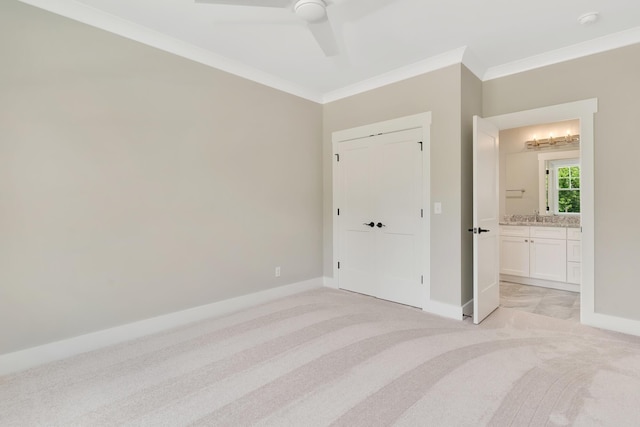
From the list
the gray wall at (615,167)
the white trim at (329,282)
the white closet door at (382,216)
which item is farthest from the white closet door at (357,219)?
the gray wall at (615,167)

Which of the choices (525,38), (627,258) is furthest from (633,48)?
(627,258)

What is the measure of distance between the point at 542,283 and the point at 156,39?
215 inches

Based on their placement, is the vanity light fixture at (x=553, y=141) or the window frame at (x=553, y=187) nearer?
the vanity light fixture at (x=553, y=141)

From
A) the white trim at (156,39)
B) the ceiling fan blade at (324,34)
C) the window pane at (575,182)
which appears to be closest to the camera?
the ceiling fan blade at (324,34)

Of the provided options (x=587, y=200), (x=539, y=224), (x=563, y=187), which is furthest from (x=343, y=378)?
(x=563, y=187)

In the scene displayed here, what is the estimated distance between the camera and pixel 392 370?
2107mm

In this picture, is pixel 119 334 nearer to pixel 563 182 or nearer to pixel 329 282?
pixel 329 282

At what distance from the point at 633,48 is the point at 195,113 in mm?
3962

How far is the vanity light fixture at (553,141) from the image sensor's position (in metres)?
4.46

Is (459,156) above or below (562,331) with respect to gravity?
above

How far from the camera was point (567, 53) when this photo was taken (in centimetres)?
292

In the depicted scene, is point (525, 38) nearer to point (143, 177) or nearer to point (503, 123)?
point (503, 123)

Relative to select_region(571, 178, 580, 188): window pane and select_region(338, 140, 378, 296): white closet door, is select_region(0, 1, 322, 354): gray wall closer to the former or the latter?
select_region(338, 140, 378, 296): white closet door

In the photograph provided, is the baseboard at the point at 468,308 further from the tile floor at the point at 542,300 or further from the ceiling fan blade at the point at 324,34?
the ceiling fan blade at the point at 324,34
